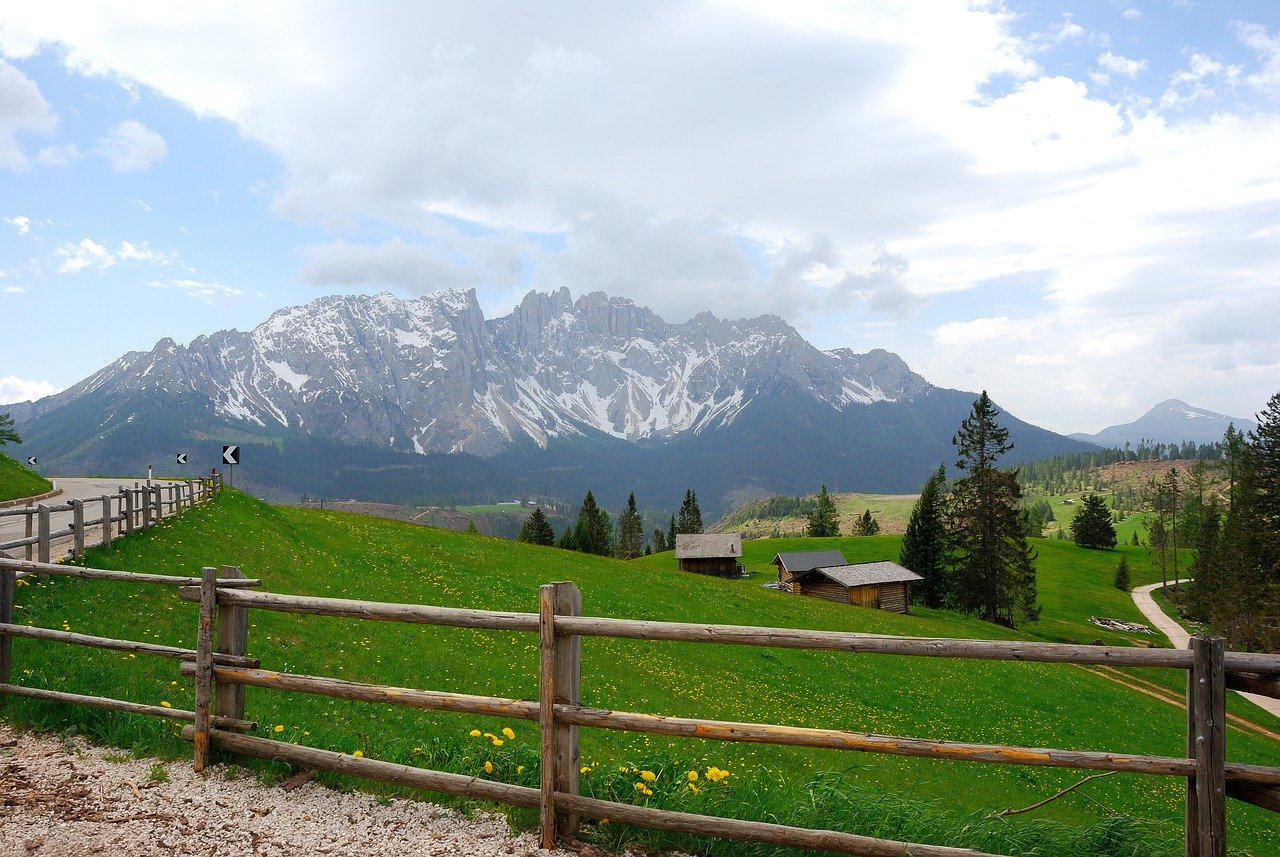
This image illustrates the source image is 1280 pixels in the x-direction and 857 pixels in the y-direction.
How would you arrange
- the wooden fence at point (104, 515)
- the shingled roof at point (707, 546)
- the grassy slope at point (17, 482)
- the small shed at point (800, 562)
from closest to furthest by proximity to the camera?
the wooden fence at point (104, 515), the grassy slope at point (17, 482), the small shed at point (800, 562), the shingled roof at point (707, 546)

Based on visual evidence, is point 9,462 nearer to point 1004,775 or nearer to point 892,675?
point 892,675

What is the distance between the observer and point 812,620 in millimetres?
41906

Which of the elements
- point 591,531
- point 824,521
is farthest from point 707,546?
point 824,521

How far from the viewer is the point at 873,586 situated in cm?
7050

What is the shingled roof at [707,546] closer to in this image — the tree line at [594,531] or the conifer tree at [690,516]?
the tree line at [594,531]

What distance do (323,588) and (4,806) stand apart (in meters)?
17.3

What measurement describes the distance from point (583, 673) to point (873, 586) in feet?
185

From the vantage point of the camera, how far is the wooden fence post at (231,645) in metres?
8.20

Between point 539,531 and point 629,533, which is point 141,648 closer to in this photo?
point 539,531

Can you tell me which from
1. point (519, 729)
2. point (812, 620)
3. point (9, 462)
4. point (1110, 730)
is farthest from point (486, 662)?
point (9, 462)

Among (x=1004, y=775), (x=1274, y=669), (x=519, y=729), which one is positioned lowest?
(x=1004, y=775)

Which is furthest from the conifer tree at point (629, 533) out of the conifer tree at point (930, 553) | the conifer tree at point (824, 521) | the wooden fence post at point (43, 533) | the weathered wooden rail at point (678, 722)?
the weathered wooden rail at point (678, 722)

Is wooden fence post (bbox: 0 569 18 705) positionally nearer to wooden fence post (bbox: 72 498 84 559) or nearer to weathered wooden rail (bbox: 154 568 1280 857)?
weathered wooden rail (bbox: 154 568 1280 857)

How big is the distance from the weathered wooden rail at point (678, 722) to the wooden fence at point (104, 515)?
1146 cm
